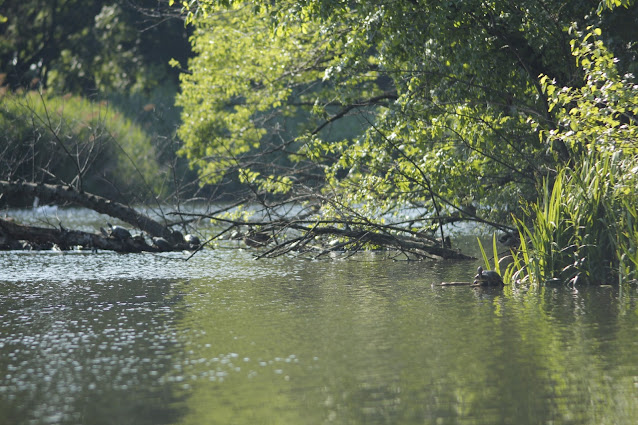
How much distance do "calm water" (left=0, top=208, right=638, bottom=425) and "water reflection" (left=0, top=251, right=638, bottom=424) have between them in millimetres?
17

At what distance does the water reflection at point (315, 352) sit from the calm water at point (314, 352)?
0.7 inches

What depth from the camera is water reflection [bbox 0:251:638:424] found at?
5.47m

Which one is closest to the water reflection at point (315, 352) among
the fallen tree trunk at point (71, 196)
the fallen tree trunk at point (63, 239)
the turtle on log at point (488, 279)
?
the turtle on log at point (488, 279)

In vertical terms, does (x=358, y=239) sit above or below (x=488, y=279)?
above

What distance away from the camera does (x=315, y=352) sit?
708 cm

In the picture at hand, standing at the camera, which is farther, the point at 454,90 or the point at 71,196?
the point at 71,196

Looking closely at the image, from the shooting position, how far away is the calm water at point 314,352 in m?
5.46

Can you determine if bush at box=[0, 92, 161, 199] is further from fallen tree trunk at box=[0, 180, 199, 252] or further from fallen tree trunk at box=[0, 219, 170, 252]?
fallen tree trunk at box=[0, 219, 170, 252]

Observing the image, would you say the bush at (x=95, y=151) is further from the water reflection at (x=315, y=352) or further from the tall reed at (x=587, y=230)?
the tall reed at (x=587, y=230)

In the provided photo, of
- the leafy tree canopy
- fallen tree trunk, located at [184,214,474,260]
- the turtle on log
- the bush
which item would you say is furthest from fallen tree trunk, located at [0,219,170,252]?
the bush

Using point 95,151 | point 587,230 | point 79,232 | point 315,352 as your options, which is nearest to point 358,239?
point 587,230

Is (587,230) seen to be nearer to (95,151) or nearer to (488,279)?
(488,279)

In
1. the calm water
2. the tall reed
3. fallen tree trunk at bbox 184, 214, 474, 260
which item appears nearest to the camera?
the calm water

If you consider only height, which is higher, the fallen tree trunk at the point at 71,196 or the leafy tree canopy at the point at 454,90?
the leafy tree canopy at the point at 454,90
